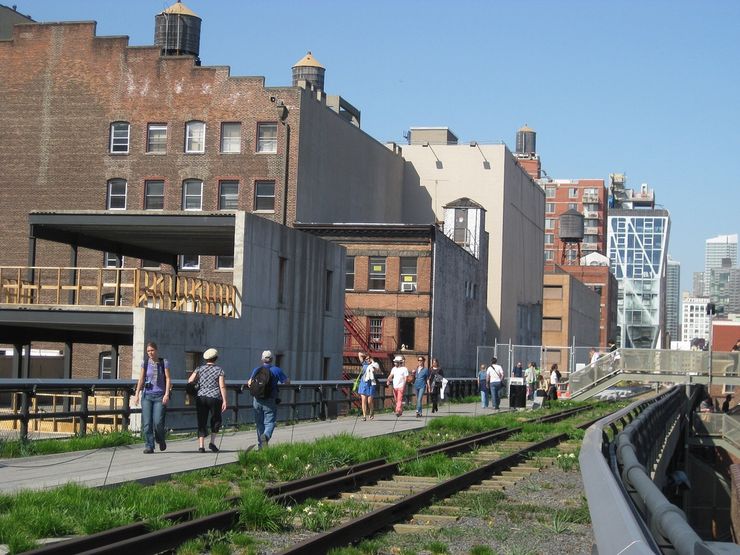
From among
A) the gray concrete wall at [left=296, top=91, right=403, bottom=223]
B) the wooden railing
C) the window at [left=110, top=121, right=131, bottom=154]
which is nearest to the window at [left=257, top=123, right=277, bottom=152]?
the gray concrete wall at [left=296, top=91, right=403, bottom=223]

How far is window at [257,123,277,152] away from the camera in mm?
59469

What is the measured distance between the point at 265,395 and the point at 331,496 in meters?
6.45

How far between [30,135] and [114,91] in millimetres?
5223

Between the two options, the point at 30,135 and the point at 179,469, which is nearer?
the point at 179,469

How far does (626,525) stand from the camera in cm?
505

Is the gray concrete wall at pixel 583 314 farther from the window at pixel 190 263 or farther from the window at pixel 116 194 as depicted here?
the window at pixel 116 194

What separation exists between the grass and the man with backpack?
8.42 feet

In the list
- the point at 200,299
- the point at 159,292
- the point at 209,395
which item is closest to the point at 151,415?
the point at 209,395

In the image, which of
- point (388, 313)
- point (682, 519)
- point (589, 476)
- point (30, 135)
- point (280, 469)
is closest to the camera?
point (682, 519)

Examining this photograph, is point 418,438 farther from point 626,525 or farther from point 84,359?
point 84,359

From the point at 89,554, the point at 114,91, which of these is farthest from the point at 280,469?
the point at 114,91

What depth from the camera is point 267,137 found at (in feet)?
196

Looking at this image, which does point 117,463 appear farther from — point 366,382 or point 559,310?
point 559,310

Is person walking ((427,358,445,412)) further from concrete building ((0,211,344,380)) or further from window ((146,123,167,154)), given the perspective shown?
window ((146,123,167,154))
